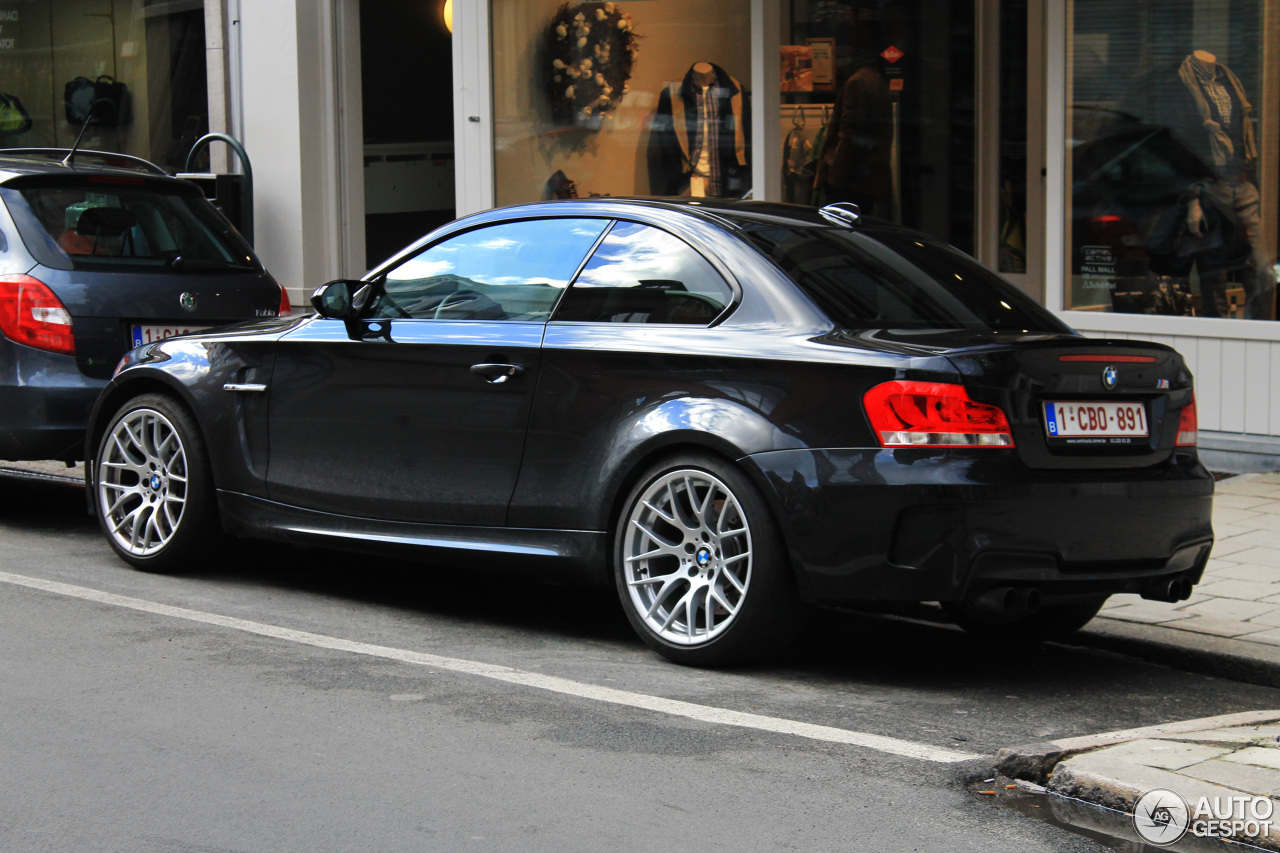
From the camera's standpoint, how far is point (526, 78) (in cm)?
1280

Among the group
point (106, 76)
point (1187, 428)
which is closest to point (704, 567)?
point (1187, 428)

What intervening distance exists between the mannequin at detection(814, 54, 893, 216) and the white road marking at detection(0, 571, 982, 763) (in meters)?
7.30

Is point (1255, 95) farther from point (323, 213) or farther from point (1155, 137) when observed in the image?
point (323, 213)

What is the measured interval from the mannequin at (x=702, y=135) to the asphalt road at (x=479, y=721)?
5.90 m

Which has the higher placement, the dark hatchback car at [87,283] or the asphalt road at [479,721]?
the dark hatchback car at [87,283]

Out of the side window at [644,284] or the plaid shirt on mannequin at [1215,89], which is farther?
the plaid shirt on mannequin at [1215,89]

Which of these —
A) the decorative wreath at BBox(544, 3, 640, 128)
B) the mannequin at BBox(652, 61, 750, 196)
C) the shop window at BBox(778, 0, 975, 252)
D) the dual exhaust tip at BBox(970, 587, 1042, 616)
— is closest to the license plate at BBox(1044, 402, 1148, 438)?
the dual exhaust tip at BBox(970, 587, 1042, 616)

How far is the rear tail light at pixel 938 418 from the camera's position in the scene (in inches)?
188

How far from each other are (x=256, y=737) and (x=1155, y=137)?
23.5ft

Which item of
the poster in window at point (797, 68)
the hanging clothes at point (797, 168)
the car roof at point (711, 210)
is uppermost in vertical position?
the poster in window at point (797, 68)

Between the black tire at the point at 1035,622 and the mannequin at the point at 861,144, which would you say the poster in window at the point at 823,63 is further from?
the black tire at the point at 1035,622

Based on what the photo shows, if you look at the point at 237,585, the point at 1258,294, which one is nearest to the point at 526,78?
the point at 1258,294

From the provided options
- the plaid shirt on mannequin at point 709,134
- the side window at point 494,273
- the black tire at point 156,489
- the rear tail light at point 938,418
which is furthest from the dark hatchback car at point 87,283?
the plaid shirt on mannequin at point 709,134

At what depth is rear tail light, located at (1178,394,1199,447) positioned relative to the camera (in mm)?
5344
